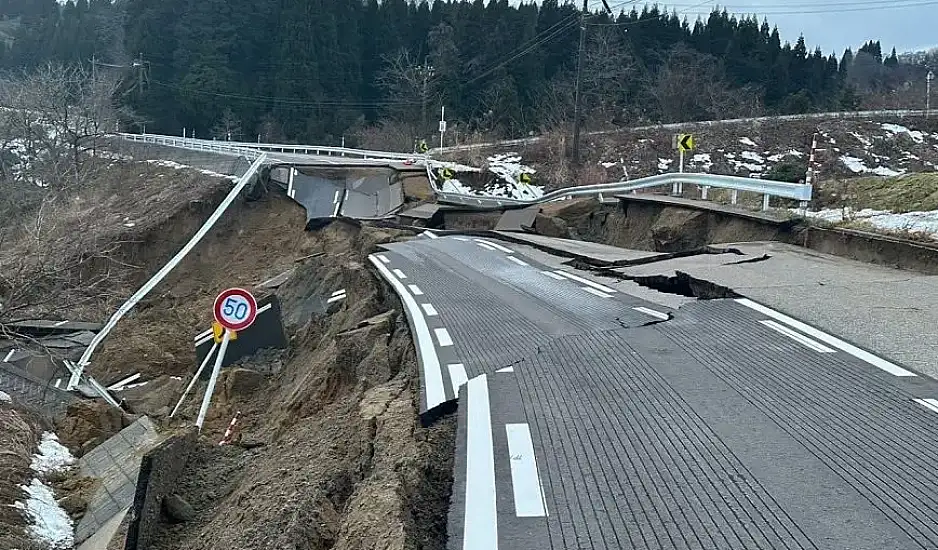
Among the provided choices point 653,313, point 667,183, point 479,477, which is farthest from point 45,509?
point 667,183

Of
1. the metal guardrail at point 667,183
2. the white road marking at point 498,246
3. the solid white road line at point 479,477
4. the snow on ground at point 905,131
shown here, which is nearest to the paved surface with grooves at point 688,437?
the solid white road line at point 479,477

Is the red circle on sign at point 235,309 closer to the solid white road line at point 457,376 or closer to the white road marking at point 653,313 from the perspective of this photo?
the solid white road line at point 457,376

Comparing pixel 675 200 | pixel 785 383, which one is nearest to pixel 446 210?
pixel 675 200

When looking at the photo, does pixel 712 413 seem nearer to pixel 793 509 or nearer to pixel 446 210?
pixel 793 509

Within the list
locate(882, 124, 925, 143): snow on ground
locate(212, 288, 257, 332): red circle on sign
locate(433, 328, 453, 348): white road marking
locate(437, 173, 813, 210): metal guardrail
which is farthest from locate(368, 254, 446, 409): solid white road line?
locate(882, 124, 925, 143): snow on ground

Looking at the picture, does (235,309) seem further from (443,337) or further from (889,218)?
(889,218)

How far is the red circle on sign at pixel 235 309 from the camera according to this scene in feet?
30.3

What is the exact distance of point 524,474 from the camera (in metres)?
4.80

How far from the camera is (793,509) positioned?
13.7 ft

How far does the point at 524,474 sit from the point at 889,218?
10.5 m

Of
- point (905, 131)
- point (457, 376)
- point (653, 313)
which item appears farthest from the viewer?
point (905, 131)

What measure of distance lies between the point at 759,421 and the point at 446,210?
2060 centimetres

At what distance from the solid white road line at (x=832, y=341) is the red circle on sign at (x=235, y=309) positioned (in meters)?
5.52

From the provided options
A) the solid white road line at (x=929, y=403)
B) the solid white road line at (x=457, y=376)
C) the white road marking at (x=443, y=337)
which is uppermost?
the solid white road line at (x=929, y=403)
